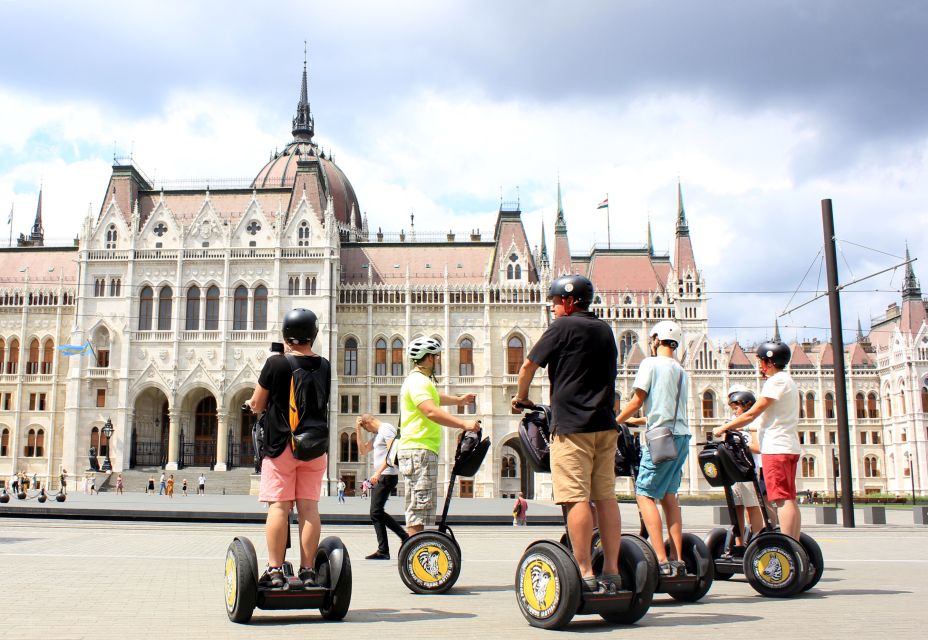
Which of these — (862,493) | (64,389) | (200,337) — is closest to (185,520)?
(200,337)

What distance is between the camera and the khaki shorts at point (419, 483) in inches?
336

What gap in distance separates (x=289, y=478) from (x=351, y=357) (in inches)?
1986

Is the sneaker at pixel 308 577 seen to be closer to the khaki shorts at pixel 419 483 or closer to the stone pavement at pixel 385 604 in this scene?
the stone pavement at pixel 385 604

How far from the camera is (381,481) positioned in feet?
34.4

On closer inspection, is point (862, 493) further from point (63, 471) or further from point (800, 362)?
point (63, 471)

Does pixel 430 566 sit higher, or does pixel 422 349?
pixel 422 349

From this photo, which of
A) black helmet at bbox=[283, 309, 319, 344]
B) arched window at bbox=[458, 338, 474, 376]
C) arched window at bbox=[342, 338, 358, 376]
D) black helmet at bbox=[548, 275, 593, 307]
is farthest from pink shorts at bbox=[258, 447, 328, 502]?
arched window at bbox=[342, 338, 358, 376]

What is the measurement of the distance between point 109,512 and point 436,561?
1415cm

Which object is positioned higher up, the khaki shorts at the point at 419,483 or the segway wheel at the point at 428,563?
the khaki shorts at the point at 419,483

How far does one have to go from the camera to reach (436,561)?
7.91m

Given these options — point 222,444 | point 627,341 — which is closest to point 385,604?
point 222,444

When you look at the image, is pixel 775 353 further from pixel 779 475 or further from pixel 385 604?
pixel 385 604

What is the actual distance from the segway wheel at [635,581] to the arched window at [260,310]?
161 feet

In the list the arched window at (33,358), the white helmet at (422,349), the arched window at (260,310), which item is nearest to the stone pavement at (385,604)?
the white helmet at (422,349)
